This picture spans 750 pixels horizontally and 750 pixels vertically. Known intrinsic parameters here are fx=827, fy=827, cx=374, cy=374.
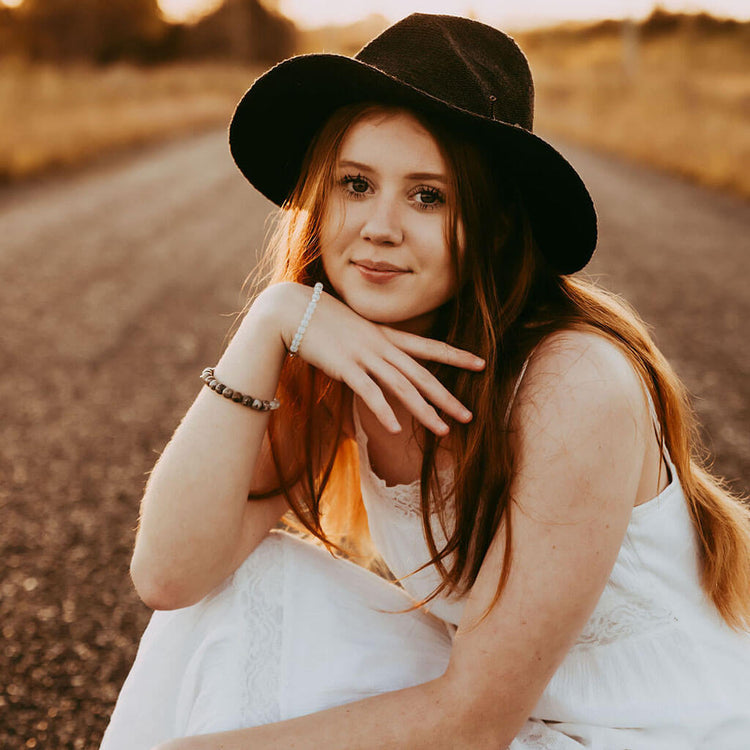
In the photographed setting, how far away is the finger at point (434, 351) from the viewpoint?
1.46m

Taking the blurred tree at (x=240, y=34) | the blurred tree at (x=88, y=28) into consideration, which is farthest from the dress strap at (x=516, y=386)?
the blurred tree at (x=240, y=34)

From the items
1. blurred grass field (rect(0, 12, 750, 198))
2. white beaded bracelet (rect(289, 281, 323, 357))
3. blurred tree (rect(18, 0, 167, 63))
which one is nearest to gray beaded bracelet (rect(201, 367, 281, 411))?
white beaded bracelet (rect(289, 281, 323, 357))

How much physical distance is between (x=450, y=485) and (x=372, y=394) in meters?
0.23

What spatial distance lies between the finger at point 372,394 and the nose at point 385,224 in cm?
25

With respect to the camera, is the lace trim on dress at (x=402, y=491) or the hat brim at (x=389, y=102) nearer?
the hat brim at (x=389, y=102)

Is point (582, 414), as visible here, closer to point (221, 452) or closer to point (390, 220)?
point (390, 220)

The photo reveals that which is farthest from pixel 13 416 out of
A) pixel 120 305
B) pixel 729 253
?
pixel 729 253

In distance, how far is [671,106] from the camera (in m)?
18.2

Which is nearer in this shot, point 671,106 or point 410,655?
point 410,655

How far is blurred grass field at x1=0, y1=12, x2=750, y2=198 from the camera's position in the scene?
11891 millimetres

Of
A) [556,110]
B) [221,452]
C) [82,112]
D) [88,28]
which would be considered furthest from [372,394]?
[88,28]

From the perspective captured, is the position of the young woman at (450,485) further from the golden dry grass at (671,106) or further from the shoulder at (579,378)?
A: the golden dry grass at (671,106)

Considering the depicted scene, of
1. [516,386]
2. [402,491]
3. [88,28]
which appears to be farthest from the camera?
[88,28]

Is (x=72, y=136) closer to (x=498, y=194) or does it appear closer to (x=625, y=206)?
(x=625, y=206)
